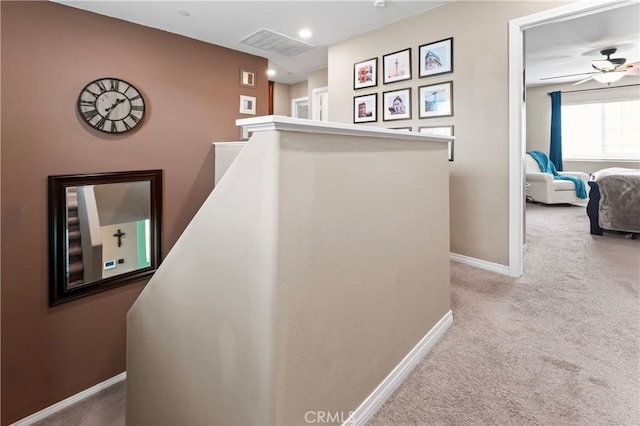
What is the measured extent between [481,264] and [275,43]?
3.33 meters

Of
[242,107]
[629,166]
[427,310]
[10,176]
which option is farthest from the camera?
[629,166]

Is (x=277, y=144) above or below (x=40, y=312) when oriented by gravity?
above

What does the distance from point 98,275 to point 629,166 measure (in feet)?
29.9

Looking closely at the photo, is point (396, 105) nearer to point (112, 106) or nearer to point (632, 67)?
point (112, 106)

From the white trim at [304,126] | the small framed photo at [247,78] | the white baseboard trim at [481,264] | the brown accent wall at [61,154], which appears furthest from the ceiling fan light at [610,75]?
the brown accent wall at [61,154]

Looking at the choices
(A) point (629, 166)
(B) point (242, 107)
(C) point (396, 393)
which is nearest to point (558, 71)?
(A) point (629, 166)

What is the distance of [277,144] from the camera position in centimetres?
95

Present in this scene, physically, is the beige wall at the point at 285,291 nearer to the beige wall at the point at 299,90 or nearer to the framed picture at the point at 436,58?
the framed picture at the point at 436,58

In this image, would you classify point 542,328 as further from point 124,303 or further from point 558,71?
point 558,71

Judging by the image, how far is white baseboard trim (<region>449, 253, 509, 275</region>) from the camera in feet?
9.89

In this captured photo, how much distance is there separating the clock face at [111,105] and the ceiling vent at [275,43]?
1.40 m

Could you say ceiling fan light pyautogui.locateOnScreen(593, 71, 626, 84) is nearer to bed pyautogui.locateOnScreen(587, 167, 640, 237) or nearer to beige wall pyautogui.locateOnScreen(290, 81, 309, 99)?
bed pyautogui.locateOnScreen(587, 167, 640, 237)

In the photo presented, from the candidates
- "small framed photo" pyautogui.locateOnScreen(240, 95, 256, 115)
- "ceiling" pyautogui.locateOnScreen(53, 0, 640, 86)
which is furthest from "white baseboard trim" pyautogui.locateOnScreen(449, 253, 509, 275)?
"small framed photo" pyautogui.locateOnScreen(240, 95, 256, 115)

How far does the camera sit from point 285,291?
101 centimetres
